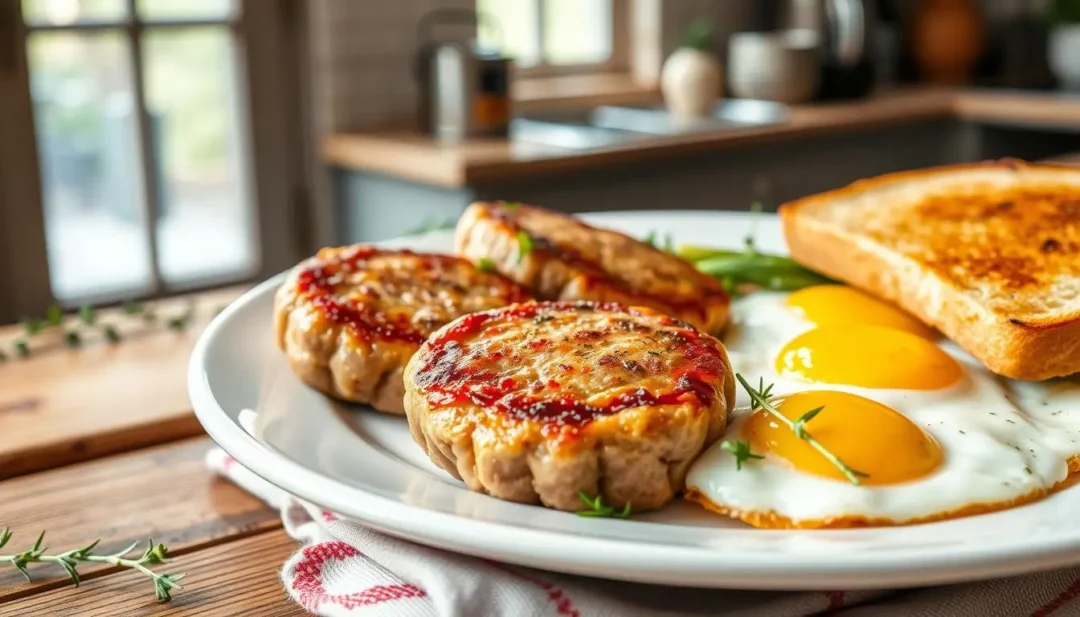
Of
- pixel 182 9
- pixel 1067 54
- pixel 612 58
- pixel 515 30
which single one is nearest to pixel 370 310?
pixel 182 9

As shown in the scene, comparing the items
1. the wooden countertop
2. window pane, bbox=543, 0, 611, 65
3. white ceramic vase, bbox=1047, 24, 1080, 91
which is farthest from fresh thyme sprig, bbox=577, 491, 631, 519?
white ceramic vase, bbox=1047, 24, 1080, 91

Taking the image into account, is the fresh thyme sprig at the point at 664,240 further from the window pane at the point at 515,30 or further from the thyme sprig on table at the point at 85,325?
the window pane at the point at 515,30

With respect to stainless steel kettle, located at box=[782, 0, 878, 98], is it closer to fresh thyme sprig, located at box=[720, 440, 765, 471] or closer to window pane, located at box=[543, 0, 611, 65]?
window pane, located at box=[543, 0, 611, 65]

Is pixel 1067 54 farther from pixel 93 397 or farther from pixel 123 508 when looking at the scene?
pixel 123 508

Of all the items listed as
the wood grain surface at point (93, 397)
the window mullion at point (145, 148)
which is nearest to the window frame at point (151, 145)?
the window mullion at point (145, 148)

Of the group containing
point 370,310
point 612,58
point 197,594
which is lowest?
point 197,594

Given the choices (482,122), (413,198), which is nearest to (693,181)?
(482,122)

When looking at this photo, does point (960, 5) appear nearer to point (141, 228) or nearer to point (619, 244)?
point (141, 228)
